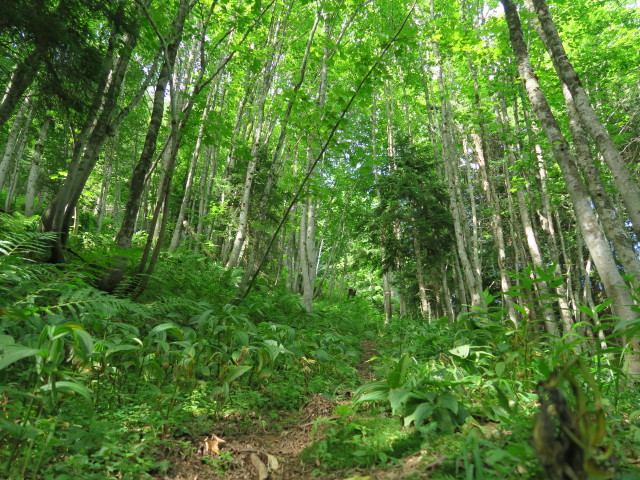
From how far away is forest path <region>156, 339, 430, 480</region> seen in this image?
1849 millimetres

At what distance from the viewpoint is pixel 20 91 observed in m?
4.98

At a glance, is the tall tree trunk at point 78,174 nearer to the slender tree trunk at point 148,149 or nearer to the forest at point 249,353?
the forest at point 249,353

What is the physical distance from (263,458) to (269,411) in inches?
32.1

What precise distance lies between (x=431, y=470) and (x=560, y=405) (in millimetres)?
882

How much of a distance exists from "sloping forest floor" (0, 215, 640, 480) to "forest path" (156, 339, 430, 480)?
1 cm

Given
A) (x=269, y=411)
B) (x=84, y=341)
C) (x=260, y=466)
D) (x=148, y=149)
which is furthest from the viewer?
(x=148, y=149)

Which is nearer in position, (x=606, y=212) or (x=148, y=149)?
(x=606, y=212)

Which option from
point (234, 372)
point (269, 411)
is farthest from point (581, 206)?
point (234, 372)

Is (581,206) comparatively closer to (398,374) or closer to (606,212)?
(606,212)

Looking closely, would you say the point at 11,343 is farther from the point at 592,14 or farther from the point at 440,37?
the point at 592,14

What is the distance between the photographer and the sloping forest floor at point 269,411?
141 centimetres

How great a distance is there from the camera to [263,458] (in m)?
2.16

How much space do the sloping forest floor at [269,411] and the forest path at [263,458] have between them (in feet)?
0.03

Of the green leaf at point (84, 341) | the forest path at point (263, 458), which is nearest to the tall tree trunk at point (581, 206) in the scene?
the forest path at point (263, 458)
